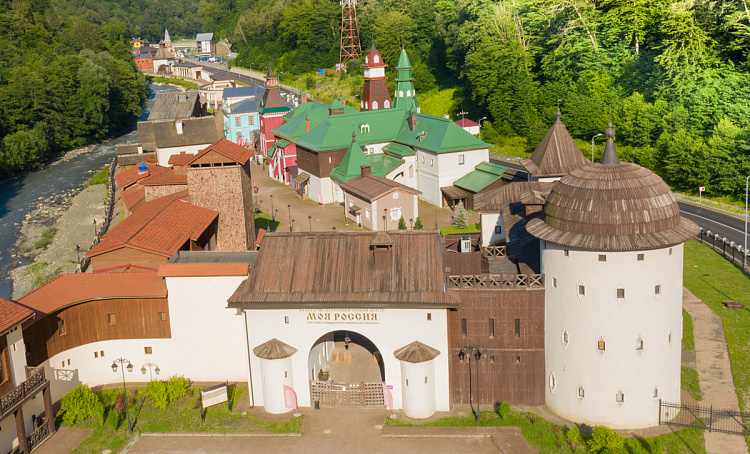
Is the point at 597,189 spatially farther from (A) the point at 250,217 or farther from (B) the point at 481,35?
(B) the point at 481,35

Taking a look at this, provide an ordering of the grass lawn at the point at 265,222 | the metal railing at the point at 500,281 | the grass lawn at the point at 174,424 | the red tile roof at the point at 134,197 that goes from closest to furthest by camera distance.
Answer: the grass lawn at the point at 174,424, the metal railing at the point at 500,281, the red tile roof at the point at 134,197, the grass lawn at the point at 265,222

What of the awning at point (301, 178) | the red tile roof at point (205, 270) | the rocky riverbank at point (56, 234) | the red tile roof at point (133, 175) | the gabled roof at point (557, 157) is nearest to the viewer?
the red tile roof at point (205, 270)

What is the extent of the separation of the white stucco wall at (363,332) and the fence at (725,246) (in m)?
25.5

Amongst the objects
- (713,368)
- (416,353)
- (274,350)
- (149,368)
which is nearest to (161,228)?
(149,368)

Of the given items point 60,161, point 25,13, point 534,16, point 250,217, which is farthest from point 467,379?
point 25,13

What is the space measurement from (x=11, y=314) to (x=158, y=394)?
661cm

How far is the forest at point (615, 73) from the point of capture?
221 ft

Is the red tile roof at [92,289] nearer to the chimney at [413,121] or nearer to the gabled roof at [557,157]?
the gabled roof at [557,157]

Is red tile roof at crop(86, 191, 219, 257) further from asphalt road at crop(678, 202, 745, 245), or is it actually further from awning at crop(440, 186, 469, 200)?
asphalt road at crop(678, 202, 745, 245)

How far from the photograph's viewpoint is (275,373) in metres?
30.7

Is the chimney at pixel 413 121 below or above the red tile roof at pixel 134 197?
above

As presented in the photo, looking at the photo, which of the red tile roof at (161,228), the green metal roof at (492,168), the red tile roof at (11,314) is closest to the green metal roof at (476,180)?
the green metal roof at (492,168)

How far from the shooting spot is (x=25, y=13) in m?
125

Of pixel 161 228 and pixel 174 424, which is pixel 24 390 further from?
pixel 161 228
